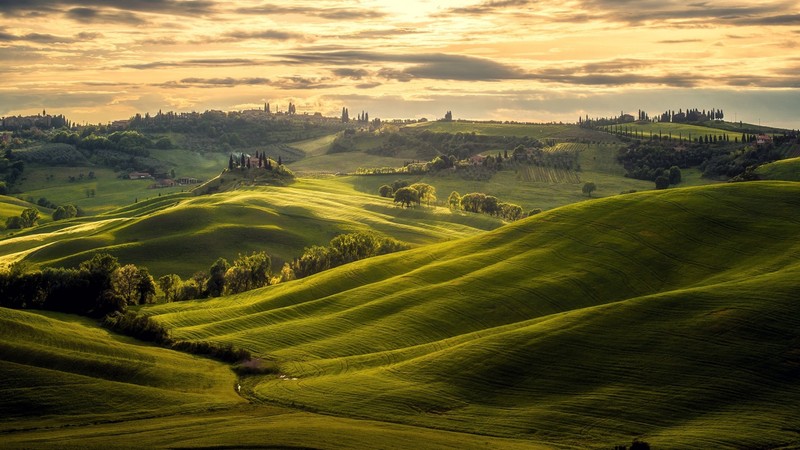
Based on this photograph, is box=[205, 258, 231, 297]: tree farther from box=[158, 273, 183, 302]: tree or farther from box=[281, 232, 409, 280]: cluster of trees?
box=[281, 232, 409, 280]: cluster of trees

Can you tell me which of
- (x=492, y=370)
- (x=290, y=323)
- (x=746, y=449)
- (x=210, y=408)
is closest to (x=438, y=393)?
(x=492, y=370)

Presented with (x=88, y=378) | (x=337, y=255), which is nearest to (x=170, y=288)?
(x=337, y=255)

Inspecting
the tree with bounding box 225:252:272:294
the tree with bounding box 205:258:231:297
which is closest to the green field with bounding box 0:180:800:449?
the tree with bounding box 205:258:231:297

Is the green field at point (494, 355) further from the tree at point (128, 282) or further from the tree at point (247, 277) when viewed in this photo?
the tree at point (247, 277)

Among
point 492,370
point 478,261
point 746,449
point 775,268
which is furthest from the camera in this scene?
point 478,261

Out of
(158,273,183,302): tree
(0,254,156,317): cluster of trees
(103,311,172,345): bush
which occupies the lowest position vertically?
(158,273,183,302): tree

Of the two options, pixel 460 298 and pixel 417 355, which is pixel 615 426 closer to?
pixel 417 355
